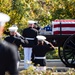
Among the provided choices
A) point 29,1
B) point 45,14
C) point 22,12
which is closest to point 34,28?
point 22,12

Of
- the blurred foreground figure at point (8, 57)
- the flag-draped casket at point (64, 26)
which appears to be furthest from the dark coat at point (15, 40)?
the blurred foreground figure at point (8, 57)

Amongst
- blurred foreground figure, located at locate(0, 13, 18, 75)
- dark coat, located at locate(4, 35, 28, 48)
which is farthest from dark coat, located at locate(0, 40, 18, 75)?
dark coat, located at locate(4, 35, 28, 48)

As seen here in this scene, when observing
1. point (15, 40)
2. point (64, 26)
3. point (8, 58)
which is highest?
point (8, 58)

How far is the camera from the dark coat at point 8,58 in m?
3.98

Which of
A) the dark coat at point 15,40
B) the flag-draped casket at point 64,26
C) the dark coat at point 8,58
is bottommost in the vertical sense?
the dark coat at point 15,40

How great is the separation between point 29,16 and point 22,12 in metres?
1.31

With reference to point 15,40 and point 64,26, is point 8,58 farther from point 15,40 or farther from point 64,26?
point 64,26

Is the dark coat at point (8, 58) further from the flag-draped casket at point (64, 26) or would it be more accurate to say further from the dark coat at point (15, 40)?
the flag-draped casket at point (64, 26)

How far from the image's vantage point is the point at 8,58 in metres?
3.99

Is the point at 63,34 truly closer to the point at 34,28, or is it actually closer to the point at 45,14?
the point at 34,28

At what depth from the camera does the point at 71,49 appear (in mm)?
11938

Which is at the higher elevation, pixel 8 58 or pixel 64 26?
pixel 8 58

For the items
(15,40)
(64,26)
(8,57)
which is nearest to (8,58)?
(8,57)

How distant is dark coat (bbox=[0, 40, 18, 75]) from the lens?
3984 mm
